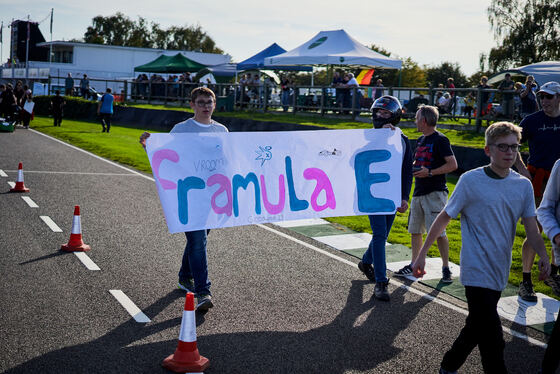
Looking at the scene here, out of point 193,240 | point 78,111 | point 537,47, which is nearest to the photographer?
point 193,240

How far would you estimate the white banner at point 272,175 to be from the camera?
20.9 feet

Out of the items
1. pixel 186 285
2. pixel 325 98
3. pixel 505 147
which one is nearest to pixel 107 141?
pixel 325 98

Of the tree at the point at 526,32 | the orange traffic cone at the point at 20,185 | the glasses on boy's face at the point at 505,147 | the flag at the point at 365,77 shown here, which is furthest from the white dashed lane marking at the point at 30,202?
the tree at the point at 526,32

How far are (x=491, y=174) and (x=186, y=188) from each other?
298 cm

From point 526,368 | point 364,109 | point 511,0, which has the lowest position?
point 526,368

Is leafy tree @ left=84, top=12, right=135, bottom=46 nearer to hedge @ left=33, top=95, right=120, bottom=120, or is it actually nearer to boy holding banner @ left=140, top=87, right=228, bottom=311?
hedge @ left=33, top=95, right=120, bottom=120

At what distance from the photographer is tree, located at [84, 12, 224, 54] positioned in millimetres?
131750

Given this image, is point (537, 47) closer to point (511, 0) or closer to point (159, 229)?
point (511, 0)

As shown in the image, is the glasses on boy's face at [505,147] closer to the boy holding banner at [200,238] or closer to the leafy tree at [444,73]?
the boy holding banner at [200,238]

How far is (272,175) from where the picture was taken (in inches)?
272

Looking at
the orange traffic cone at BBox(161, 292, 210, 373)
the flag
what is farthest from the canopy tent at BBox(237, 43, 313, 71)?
the orange traffic cone at BBox(161, 292, 210, 373)

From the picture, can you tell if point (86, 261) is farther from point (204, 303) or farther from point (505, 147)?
point (505, 147)

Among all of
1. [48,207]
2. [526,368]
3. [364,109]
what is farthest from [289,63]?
[526,368]

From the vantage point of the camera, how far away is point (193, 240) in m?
6.33
